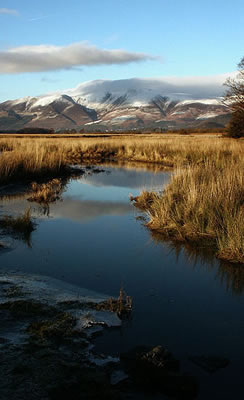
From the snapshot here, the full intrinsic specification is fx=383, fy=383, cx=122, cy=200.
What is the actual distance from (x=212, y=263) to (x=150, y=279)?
128cm

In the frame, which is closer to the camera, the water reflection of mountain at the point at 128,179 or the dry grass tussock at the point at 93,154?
the dry grass tussock at the point at 93,154

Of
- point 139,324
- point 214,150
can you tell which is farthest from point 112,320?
point 214,150

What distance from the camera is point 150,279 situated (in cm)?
518

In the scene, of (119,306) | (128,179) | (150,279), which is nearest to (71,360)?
(119,306)

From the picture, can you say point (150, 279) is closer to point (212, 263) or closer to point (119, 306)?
point (119, 306)

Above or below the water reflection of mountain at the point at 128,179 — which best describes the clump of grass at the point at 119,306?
below

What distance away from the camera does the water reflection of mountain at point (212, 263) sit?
519 centimetres

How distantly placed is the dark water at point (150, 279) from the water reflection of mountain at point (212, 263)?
14 mm

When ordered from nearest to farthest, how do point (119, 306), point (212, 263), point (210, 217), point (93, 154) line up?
point (119, 306), point (212, 263), point (210, 217), point (93, 154)

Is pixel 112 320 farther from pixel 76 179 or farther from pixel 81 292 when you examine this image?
pixel 76 179

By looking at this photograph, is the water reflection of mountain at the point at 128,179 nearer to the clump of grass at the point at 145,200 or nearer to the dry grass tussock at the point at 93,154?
the dry grass tussock at the point at 93,154

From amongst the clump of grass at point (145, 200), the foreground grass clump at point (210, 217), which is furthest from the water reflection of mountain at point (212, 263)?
the clump of grass at point (145, 200)

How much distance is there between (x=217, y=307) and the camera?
4.40 m

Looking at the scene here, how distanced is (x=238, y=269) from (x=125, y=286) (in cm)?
183
